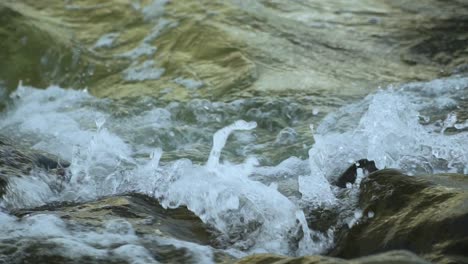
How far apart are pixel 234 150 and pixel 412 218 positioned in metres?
2.32

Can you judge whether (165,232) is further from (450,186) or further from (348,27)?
(348,27)

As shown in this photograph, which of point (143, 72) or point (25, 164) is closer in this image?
point (25, 164)

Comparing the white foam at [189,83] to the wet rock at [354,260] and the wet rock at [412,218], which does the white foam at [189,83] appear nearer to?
the wet rock at [412,218]

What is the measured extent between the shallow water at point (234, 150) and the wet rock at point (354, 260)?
19.2 inches

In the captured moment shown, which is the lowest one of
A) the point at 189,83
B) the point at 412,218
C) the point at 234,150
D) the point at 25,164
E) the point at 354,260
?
the point at 234,150

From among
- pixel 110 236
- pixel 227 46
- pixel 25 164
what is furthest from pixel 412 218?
pixel 227 46

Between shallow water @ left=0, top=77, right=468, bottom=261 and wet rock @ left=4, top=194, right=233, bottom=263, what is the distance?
0.9 inches

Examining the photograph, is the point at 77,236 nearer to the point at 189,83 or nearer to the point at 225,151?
the point at 225,151

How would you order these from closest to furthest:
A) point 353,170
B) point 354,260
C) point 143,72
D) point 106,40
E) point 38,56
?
point 354,260
point 353,170
point 143,72
point 38,56
point 106,40

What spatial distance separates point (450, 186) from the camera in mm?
3012

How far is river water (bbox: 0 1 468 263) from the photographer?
10.5ft

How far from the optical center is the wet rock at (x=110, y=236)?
2.74 m

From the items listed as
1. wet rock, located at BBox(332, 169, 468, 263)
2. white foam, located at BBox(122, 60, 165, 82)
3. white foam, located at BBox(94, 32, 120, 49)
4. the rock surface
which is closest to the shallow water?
wet rock, located at BBox(332, 169, 468, 263)

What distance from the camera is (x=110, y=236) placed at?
2.93 metres
